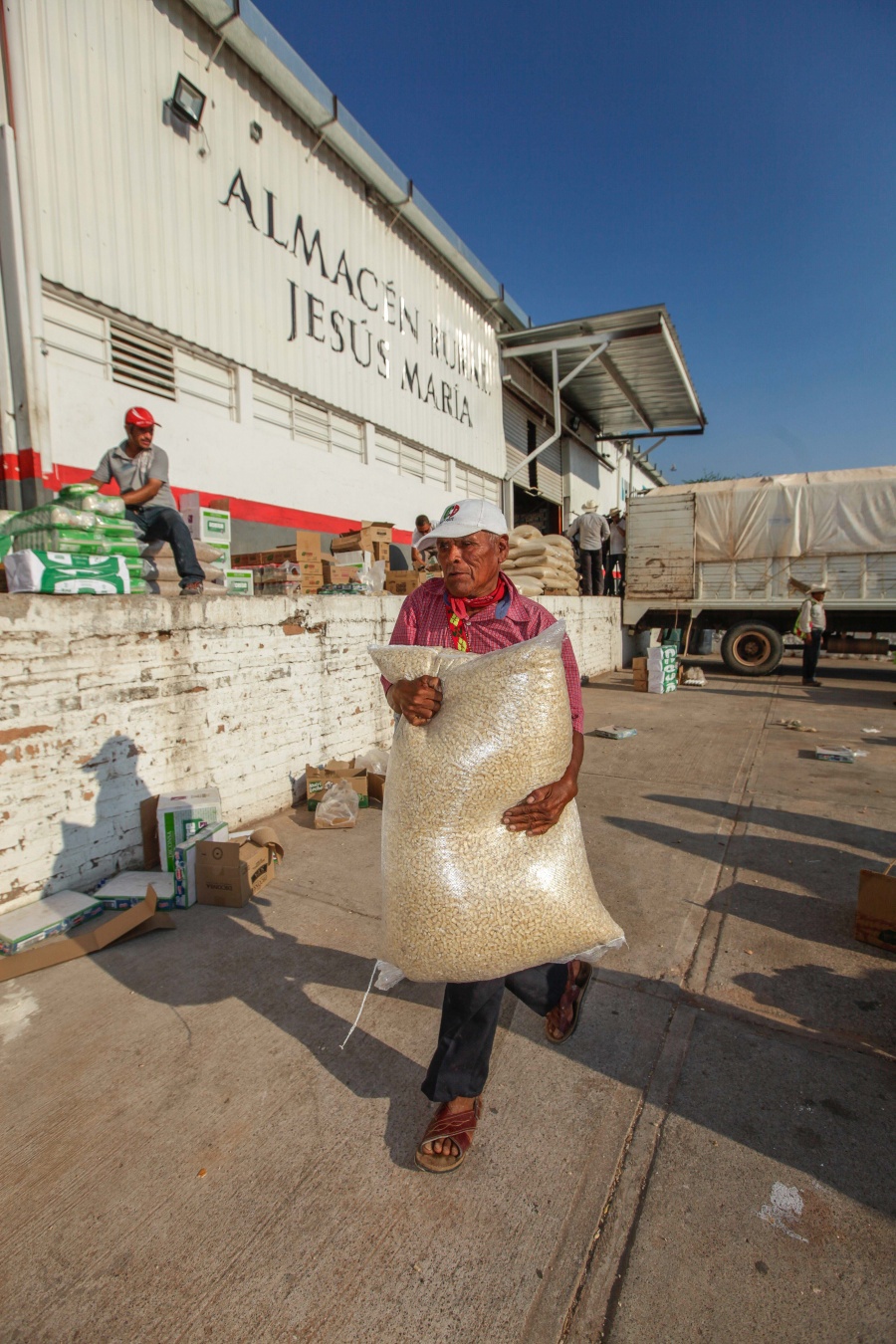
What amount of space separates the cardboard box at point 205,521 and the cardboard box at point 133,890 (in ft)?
9.18

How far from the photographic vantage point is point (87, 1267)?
1.44 metres

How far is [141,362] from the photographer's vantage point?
6367 millimetres

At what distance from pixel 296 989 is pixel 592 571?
456 inches

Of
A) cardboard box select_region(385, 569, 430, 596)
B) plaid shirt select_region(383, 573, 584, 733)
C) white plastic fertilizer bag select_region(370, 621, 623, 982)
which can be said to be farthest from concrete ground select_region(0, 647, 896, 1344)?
cardboard box select_region(385, 569, 430, 596)

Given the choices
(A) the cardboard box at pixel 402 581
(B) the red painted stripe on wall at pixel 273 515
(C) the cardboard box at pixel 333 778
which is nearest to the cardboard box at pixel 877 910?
(C) the cardboard box at pixel 333 778

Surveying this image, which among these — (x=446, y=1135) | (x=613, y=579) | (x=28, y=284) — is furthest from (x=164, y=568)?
(x=613, y=579)

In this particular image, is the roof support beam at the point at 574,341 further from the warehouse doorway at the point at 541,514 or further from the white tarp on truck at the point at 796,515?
the warehouse doorway at the point at 541,514

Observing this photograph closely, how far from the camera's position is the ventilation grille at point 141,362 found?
612cm

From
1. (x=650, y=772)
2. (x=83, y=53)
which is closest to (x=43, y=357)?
(x=83, y=53)

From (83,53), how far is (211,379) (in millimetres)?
2692

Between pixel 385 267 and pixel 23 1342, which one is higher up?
pixel 385 267

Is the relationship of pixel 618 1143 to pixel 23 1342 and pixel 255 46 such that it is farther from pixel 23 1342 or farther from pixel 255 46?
pixel 255 46

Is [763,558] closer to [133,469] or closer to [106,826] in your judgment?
[133,469]

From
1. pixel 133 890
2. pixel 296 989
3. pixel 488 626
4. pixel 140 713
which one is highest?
pixel 488 626
